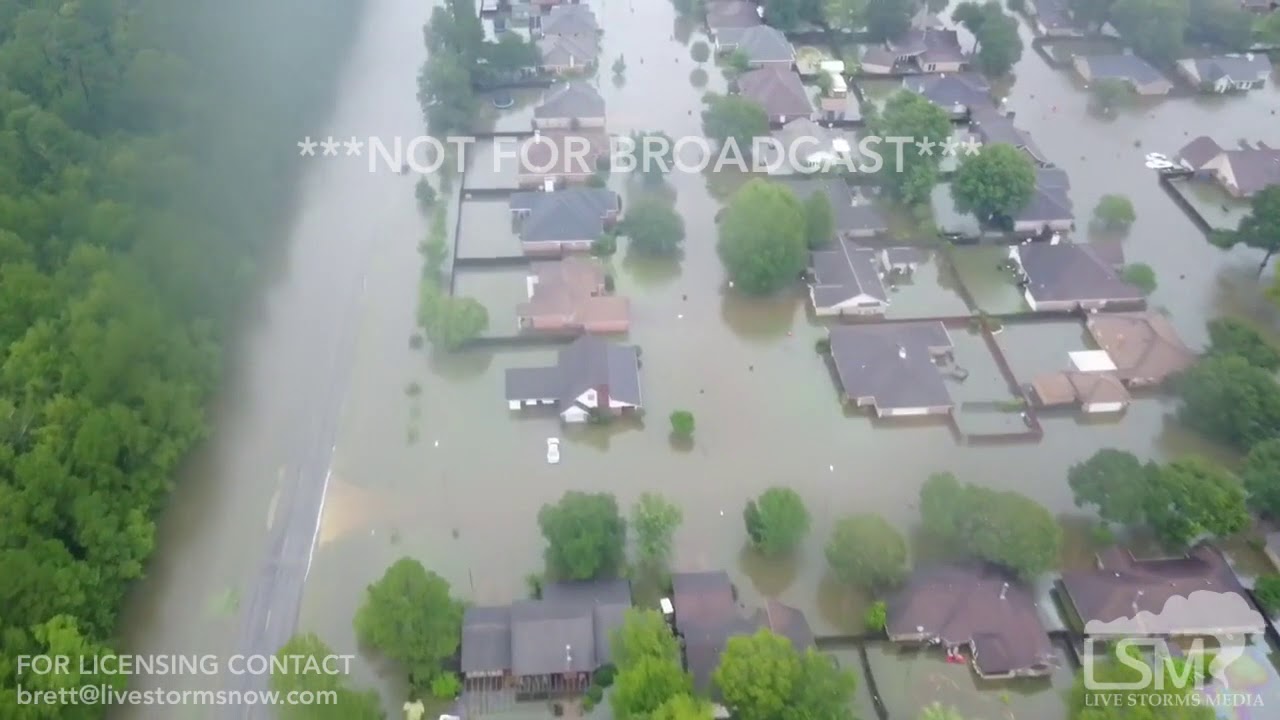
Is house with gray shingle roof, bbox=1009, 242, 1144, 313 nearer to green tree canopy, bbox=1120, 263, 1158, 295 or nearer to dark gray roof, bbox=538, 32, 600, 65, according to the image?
green tree canopy, bbox=1120, 263, 1158, 295

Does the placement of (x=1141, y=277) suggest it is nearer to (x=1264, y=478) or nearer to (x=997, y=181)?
(x=997, y=181)

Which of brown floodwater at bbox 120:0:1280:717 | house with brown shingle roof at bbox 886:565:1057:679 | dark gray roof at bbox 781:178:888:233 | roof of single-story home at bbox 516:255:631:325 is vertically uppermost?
dark gray roof at bbox 781:178:888:233

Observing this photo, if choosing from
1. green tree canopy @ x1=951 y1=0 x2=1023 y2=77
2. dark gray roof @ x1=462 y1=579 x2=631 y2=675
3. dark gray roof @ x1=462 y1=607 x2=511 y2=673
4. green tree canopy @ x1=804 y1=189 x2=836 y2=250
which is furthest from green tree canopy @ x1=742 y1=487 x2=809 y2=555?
green tree canopy @ x1=951 y1=0 x2=1023 y2=77

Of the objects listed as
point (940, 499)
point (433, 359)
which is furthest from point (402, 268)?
point (940, 499)

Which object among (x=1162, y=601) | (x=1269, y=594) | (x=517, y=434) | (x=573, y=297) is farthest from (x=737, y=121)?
(x=1269, y=594)

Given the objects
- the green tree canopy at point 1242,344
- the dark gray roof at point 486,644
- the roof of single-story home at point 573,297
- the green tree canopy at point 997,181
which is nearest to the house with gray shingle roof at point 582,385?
the roof of single-story home at point 573,297

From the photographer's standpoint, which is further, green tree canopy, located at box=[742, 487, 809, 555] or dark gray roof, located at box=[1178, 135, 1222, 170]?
dark gray roof, located at box=[1178, 135, 1222, 170]
